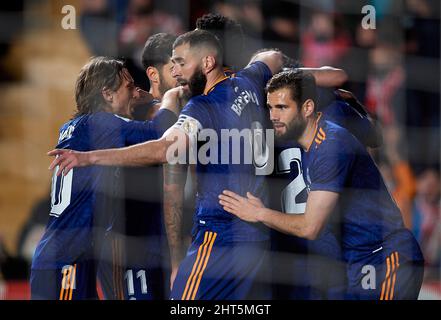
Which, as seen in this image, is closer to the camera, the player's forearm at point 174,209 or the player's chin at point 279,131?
the player's chin at point 279,131

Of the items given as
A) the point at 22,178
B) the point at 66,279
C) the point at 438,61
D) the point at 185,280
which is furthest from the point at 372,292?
the point at 22,178

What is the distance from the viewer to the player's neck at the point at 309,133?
3.17 m

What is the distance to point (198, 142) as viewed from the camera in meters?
3.13

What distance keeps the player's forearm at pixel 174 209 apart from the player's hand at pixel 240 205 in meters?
0.25

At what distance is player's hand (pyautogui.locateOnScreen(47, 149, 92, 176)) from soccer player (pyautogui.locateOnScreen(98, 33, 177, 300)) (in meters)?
0.41

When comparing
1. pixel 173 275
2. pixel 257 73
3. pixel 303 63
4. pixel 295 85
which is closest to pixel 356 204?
pixel 295 85

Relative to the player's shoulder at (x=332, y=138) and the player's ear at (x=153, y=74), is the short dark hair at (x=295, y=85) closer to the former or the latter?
the player's shoulder at (x=332, y=138)

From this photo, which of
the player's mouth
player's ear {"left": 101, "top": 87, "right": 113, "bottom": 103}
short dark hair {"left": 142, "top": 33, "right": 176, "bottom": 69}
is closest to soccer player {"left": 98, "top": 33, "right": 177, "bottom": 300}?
short dark hair {"left": 142, "top": 33, "right": 176, "bottom": 69}

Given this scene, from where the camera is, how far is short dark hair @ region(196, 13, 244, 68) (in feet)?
10.9

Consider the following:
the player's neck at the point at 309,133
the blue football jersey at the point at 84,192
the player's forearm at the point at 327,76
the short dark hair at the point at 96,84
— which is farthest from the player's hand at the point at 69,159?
the player's forearm at the point at 327,76
